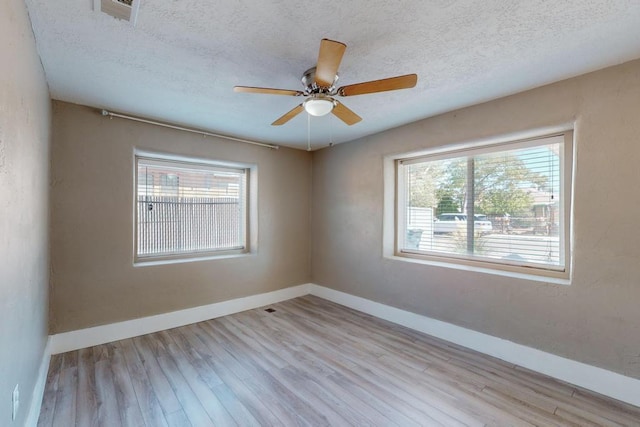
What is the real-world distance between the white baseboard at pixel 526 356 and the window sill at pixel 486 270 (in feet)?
1.94

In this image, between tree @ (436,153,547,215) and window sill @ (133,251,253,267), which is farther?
window sill @ (133,251,253,267)

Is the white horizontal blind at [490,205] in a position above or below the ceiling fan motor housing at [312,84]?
below

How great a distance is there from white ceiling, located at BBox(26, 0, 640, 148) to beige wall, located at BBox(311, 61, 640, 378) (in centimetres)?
20

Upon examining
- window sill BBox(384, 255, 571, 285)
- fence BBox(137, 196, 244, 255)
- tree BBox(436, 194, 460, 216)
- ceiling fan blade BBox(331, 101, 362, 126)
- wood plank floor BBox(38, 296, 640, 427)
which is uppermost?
ceiling fan blade BBox(331, 101, 362, 126)

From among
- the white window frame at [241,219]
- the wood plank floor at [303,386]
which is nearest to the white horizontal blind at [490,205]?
the wood plank floor at [303,386]

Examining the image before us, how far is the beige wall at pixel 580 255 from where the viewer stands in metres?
2.02

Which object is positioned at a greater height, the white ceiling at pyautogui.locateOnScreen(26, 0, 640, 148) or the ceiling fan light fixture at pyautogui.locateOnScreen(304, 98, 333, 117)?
the white ceiling at pyautogui.locateOnScreen(26, 0, 640, 148)

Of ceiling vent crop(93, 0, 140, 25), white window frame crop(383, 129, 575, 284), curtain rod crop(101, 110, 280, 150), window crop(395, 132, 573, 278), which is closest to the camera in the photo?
ceiling vent crop(93, 0, 140, 25)

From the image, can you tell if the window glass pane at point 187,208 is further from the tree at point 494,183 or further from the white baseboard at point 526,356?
the tree at point 494,183

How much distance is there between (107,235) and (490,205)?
3.94 meters

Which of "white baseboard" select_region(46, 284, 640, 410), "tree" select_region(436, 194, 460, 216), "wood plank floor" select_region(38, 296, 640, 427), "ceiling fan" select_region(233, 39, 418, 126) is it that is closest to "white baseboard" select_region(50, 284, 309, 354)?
"white baseboard" select_region(46, 284, 640, 410)

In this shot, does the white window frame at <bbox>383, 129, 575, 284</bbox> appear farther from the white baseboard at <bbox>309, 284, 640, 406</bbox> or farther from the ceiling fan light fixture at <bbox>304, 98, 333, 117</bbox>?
the ceiling fan light fixture at <bbox>304, 98, 333, 117</bbox>

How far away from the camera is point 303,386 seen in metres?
2.22

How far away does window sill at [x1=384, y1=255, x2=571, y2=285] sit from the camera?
2.39m
